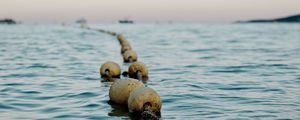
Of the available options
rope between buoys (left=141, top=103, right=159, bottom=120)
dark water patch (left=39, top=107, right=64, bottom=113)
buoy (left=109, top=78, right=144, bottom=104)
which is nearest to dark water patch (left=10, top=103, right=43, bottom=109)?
dark water patch (left=39, top=107, right=64, bottom=113)

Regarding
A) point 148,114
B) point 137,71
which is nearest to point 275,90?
point 137,71

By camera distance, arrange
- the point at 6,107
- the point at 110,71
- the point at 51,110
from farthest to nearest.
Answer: the point at 110,71, the point at 6,107, the point at 51,110

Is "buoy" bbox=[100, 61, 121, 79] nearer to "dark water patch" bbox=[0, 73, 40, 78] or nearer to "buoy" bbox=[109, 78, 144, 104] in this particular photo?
"dark water patch" bbox=[0, 73, 40, 78]

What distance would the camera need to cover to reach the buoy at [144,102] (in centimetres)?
1116

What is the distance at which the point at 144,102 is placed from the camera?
1120cm

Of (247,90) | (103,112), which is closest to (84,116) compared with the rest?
(103,112)

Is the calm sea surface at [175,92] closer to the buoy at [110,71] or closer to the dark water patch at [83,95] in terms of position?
the dark water patch at [83,95]

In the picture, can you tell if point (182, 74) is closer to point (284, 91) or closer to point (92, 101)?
point (284, 91)

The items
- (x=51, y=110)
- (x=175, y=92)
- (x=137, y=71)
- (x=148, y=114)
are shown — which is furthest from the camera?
(x=137, y=71)

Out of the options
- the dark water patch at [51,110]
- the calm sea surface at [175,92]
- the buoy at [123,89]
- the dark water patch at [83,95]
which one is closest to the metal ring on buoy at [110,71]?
the calm sea surface at [175,92]

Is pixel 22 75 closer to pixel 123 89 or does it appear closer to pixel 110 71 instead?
pixel 110 71

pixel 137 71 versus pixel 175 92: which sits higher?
pixel 137 71

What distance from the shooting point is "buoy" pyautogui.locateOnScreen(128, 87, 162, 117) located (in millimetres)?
11164

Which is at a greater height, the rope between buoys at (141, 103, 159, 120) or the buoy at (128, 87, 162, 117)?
the buoy at (128, 87, 162, 117)
